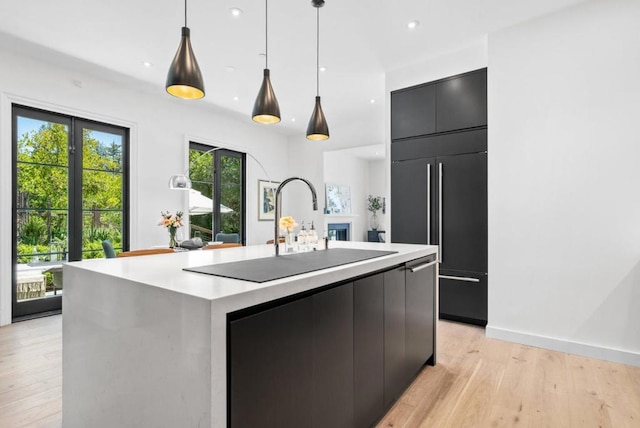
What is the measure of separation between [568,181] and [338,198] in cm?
551

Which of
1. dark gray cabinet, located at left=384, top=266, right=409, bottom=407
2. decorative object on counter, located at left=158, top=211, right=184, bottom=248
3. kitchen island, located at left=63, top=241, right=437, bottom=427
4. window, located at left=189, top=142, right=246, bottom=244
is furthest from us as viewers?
window, located at left=189, top=142, right=246, bottom=244

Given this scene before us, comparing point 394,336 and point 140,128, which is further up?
point 140,128

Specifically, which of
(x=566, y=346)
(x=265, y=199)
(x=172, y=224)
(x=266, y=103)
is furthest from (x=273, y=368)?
(x=265, y=199)

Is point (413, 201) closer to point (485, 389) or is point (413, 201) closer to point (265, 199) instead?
point (485, 389)

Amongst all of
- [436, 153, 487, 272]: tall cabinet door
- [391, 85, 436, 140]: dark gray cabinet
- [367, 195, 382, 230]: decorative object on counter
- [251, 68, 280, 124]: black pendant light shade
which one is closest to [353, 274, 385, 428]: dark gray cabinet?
[251, 68, 280, 124]: black pendant light shade

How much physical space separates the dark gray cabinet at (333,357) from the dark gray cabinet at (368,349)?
0.05 meters

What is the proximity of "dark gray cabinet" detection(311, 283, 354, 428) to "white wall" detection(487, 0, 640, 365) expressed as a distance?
7.47 ft

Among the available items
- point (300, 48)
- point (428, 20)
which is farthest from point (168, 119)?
point (428, 20)

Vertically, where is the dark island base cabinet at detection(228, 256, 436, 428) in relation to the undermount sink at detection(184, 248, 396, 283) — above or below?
below

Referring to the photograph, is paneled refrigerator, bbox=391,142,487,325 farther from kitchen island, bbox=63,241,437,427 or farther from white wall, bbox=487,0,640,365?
kitchen island, bbox=63,241,437,427

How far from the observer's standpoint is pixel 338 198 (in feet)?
26.5

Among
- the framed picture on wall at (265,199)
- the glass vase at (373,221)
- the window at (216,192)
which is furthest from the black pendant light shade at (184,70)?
the glass vase at (373,221)

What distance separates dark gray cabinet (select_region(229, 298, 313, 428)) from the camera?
97 cm

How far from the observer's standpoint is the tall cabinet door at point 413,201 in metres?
3.63
